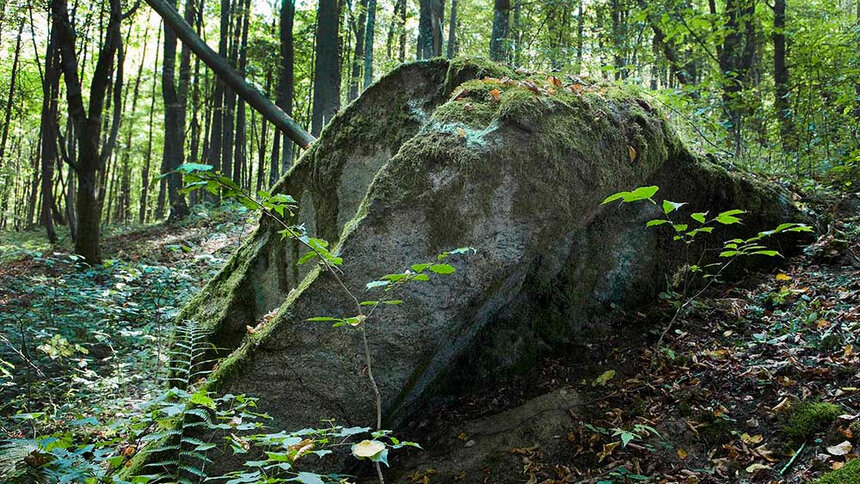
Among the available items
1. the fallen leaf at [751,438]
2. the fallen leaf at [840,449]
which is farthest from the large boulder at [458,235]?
the fallen leaf at [840,449]

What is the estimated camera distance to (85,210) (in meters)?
9.27

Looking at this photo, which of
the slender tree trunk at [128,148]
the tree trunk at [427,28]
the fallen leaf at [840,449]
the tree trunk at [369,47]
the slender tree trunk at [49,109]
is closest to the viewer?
the fallen leaf at [840,449]

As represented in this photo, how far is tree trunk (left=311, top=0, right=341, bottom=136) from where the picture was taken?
10531mm

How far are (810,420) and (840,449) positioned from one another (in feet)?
0.91

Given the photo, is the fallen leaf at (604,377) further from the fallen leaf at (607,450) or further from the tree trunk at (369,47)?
the tree trunk at (369,47)

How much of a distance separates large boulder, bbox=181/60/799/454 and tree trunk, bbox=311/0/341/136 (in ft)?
19.6

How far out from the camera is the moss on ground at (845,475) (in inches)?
93.2

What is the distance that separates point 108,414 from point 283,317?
7.81ft

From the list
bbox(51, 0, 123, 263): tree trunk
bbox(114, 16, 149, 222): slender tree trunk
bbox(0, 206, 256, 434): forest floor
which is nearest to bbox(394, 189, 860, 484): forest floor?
bbox(0, 206, 256, 434): forest floor

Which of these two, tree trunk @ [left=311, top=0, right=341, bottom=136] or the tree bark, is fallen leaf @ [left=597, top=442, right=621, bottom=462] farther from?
tree trunk @ [left=311, top=0, right=341, bottom=136]

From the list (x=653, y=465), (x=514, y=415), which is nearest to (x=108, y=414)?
(x=514, y=415)

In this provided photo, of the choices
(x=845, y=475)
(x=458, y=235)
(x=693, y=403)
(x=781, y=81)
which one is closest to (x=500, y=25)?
(x=781, y=81)

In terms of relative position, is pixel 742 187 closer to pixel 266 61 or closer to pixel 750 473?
pixel 750 473

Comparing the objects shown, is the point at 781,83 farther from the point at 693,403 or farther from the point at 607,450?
the point at 607,450
